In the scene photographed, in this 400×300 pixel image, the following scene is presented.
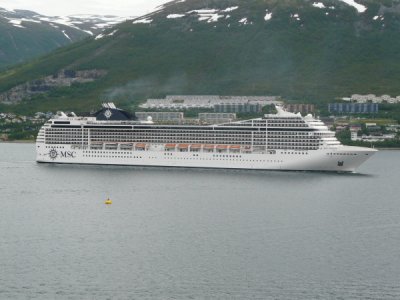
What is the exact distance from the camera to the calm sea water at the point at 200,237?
42.0 metres

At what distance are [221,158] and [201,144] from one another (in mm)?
3231

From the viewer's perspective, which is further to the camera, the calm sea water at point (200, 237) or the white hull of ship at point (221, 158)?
the white hull of ship at point (221, 158)

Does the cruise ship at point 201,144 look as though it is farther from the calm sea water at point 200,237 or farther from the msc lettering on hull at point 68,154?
the calm sea water at point 200,237

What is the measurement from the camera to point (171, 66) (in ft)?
614

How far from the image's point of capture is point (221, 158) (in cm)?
8962

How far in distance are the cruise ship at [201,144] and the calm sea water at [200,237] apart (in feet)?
16.6

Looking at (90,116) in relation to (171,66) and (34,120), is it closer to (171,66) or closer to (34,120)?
(34,120)

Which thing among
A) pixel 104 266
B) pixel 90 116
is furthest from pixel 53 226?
pixel 90 116

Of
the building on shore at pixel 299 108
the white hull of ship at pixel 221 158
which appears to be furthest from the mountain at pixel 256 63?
the white hull of ship at pixel 221 158

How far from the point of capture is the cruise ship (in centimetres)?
8600

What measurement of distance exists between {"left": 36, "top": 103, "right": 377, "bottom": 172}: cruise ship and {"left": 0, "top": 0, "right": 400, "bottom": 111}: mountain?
69.4 metres

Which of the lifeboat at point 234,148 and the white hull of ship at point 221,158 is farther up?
the lifeboat at point 234,148

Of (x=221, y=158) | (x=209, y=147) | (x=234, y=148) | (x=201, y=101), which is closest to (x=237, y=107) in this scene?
(x=201, y=101)

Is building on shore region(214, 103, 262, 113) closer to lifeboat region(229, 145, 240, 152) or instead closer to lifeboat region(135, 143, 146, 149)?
lifeboat region(135, 143, 146, 149)
